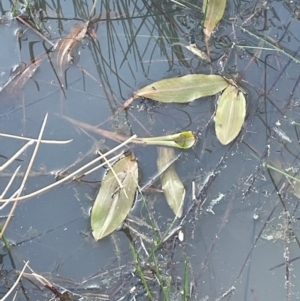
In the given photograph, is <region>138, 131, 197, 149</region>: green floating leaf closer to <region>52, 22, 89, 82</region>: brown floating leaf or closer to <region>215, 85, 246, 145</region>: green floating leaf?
<region>215, 85, 246, 145</region>: green floating leaf

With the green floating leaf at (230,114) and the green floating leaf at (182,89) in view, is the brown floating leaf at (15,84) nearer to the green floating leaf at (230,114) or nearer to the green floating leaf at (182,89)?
the green floating leaf at (182,89)

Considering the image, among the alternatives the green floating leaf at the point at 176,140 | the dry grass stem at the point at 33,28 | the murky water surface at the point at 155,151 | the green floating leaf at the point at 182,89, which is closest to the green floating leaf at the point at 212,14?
the murky water surface at the point at 155,151

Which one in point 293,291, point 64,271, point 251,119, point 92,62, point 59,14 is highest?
point 59,14

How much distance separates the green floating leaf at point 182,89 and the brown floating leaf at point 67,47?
202 millimetres

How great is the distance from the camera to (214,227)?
3.80 feet

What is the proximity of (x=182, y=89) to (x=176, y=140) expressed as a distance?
0.13 metres

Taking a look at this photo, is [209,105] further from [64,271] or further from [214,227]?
[64,271]

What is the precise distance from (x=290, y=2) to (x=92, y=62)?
0.54 m

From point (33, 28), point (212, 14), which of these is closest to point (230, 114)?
point (212, 14)

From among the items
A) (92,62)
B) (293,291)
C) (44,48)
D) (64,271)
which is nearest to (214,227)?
(293,291)

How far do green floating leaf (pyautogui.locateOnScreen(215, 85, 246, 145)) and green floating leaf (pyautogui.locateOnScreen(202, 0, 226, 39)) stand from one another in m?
0.18

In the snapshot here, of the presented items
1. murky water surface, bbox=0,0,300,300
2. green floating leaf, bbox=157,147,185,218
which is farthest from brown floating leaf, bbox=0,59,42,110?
green floating leaf, bbox=157,147,185,218

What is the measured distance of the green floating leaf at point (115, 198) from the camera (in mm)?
1136

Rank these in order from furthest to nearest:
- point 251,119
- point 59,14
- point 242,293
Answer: point 59,14 < point 251,119 < point 242,293
